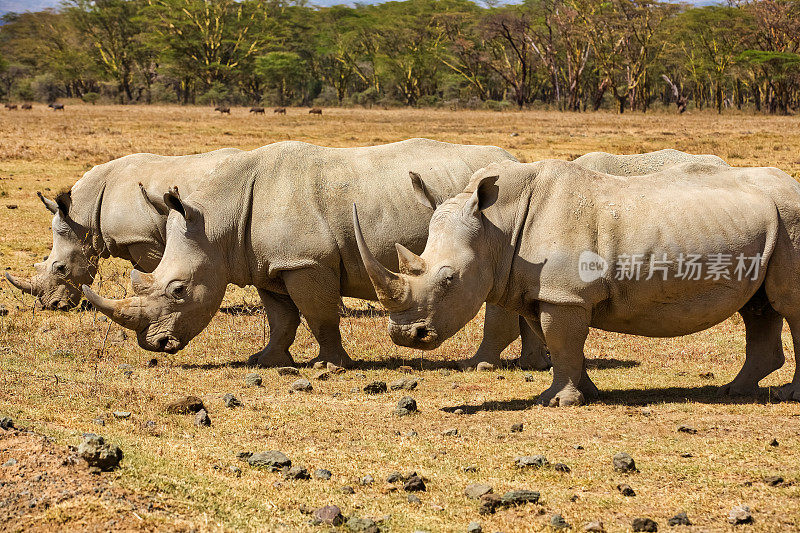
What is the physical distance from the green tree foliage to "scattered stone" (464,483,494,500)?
2048 inches

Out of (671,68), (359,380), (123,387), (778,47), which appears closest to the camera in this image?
(123,387)

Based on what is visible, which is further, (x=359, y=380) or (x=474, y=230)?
(x=359, y=380)

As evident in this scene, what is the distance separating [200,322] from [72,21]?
67.3 metres

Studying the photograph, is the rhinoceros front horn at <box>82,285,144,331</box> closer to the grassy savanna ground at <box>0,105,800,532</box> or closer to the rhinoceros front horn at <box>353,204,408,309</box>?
the grassy savanna ground at <box>0,105,800,532</box>

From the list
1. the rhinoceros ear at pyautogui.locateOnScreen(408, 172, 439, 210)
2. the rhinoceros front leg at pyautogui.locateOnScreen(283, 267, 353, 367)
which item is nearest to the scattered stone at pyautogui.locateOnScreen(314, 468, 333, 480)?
the rhinoceros ear at pyautogui.locateOnScreen(408, 172, 439, 210)

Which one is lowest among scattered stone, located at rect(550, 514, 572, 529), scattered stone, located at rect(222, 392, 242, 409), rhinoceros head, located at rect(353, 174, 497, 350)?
scattered stone, located at rect(222, 392, 242, 409)

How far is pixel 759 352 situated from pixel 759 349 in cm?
2

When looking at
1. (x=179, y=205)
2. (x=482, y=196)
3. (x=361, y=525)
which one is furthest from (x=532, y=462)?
(x=179, y=205)

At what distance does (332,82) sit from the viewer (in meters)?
80.9

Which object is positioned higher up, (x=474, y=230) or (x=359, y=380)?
(x=474, y=230)

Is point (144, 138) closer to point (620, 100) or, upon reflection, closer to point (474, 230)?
point (474, 230)

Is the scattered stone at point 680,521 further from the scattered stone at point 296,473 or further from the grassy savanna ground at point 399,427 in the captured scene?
the scattered stone at point 296,473

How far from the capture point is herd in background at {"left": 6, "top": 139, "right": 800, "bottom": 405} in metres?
7.24

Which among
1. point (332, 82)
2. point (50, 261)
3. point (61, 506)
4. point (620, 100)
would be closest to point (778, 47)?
point (620, 100)
